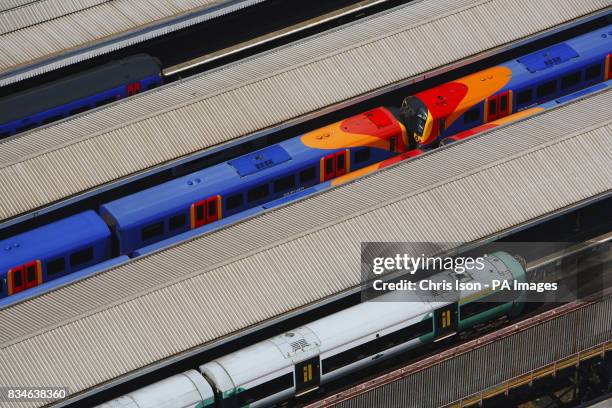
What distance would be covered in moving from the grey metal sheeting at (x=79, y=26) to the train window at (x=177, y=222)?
15.3 m

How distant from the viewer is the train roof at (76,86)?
288 ft

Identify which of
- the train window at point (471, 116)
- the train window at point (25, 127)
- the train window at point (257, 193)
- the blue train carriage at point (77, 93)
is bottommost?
the train window at point (257, 193)

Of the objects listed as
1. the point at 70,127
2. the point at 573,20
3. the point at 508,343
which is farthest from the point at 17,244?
the point at 573,20

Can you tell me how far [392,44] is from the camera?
87.4 meters

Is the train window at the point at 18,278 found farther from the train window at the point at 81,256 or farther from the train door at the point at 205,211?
the train door at the point at 205,211

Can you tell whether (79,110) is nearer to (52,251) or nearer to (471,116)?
(52,251)

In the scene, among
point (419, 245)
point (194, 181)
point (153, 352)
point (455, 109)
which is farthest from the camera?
point (455, 109)

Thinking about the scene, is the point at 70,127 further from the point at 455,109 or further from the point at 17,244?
the point at 455,109

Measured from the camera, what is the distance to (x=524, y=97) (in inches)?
3447

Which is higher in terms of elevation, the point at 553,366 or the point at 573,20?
the point at 573,20

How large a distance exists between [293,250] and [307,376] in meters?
6.25

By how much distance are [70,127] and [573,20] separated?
29.3 m

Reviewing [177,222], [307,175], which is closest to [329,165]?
[307,175]

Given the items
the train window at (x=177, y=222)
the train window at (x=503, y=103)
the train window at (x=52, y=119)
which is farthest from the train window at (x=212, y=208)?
the train window at (x=503, y=103)
